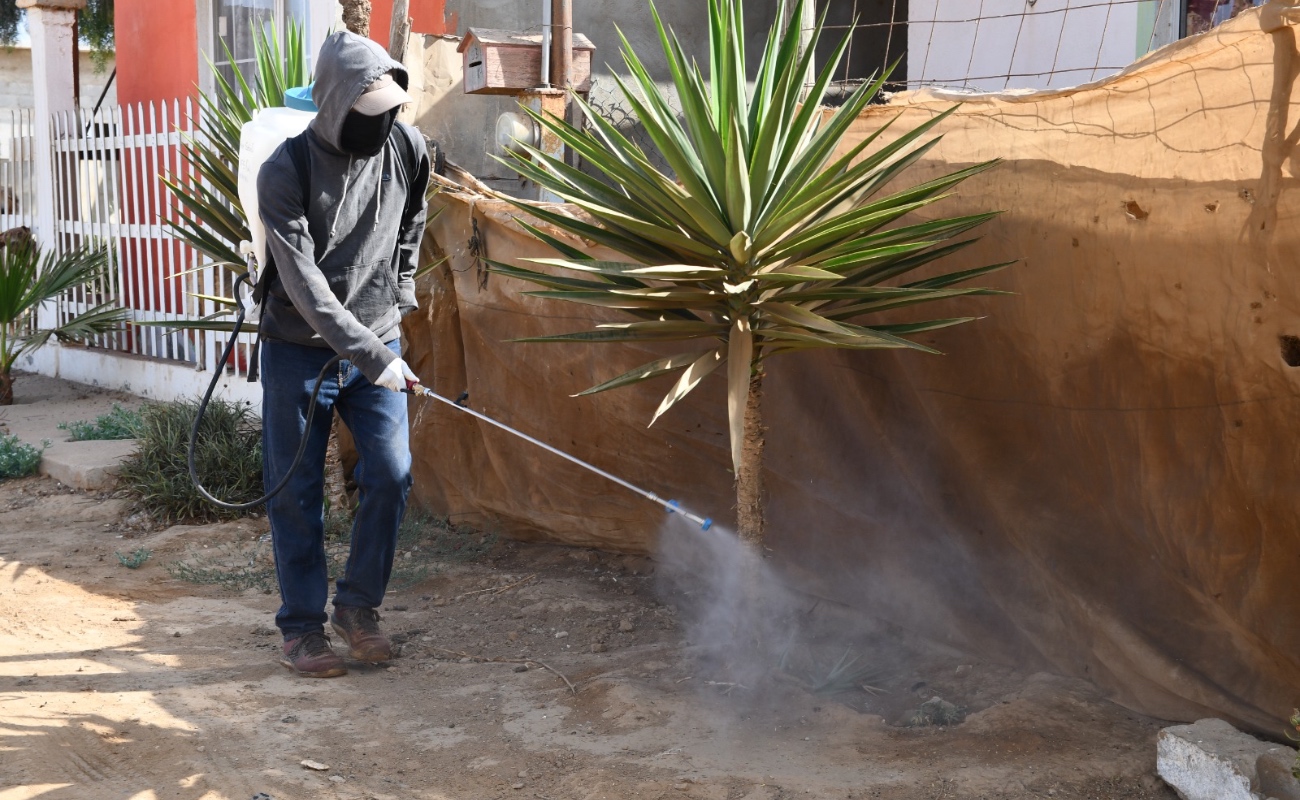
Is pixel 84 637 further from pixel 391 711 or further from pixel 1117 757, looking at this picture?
pixel 1117 757

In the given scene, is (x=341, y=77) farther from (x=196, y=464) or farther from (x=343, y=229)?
(x=196, y=464)

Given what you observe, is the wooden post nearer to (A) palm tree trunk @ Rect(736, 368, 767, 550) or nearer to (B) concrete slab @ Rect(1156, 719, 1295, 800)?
(A) palm tree trunk @ Rect(736, 368, 767, 550)

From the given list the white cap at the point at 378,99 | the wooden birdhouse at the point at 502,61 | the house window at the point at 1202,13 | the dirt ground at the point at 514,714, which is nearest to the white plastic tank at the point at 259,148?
the white cap at the point at 378,99

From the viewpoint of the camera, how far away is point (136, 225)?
908 centimetres

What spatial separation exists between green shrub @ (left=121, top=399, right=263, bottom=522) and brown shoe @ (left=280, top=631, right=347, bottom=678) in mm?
2070

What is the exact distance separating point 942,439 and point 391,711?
1939 mm

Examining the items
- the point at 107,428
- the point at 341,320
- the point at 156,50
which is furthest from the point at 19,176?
the point at 341,320

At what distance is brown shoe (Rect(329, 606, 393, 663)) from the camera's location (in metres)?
4.16

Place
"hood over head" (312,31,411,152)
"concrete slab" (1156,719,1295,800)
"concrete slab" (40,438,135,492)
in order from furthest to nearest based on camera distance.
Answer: "concrete slab" (40,438,135,492) → "hood over head" (312,31,411,152) → "concrete slab" (1156,719,1295,800)

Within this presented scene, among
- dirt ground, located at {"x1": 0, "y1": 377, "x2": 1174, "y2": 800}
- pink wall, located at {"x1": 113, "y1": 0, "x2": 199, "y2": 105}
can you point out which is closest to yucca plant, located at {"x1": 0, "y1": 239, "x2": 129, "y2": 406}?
pink wall, located at {"x1": 113, "y1": 0, "x2": 199, "y2": 105}

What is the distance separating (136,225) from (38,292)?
85 cm

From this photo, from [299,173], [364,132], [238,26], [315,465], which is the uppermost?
[238,26]

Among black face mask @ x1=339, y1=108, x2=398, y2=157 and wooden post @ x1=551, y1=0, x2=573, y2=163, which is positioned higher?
wooden post @ x1=551, y1=0, x2=573, y2=163

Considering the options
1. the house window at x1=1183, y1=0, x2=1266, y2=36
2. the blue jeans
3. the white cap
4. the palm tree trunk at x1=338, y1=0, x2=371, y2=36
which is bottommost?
the blue jeans
